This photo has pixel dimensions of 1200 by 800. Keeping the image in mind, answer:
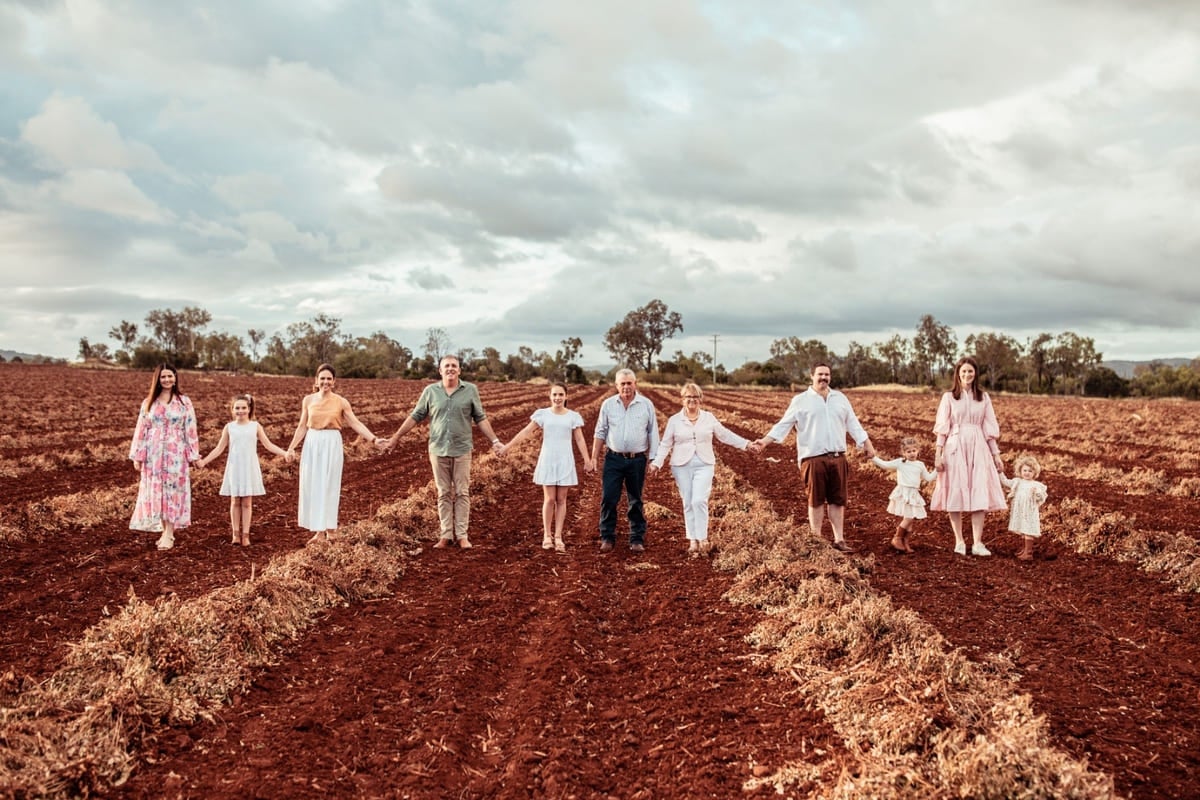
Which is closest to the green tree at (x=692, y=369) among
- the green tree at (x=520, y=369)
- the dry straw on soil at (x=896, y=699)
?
the green tree at (x=520, y=369)

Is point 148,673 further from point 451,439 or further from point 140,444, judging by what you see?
point 140,444

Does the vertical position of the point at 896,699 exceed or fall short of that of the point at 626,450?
it falls short

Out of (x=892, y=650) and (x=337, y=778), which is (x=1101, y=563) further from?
(x=337, y=778)

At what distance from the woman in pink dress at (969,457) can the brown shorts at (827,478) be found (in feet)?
3.47

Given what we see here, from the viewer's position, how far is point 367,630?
6.29 metres

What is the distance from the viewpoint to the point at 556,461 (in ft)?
30.0

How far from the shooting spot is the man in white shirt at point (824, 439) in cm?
893

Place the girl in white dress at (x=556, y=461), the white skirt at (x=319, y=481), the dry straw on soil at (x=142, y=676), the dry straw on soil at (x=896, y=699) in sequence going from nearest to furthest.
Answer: the dry straw on soil at (x=896, y=699) → the dry straw on soil at (x=142, y=676) → the white skirt at (x=319, y=481) → the girl in white dress at (x=556, y=461)

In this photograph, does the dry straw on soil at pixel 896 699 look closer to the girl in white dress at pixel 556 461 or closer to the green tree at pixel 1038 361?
the girl in white dress at pixel 556 461

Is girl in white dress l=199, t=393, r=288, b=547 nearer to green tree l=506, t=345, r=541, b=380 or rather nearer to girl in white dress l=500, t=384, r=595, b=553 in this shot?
girl in white dress l=500, t=384, r=595, b=553

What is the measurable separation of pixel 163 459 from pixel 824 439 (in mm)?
7811

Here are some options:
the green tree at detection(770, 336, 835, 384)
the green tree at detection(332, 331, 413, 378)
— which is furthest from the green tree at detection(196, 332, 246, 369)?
the green tree at detection(770, 336, 835, 384)

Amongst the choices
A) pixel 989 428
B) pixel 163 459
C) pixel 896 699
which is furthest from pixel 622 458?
pixel 163 459

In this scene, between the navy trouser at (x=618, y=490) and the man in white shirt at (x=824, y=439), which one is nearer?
the man in white shirt at (x=824, y=439)
